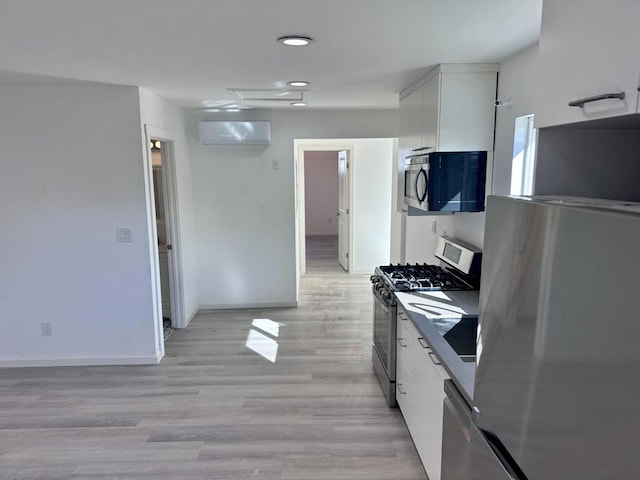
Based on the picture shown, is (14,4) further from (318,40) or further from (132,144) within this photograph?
(132,144)

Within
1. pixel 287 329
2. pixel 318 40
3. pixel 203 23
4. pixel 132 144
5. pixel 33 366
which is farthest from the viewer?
pixel 287 329

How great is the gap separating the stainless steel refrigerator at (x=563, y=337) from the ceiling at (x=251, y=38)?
102 cm

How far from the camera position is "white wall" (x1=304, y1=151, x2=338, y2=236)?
34.2 ft

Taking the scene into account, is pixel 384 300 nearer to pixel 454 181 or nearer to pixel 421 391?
pixel 421 391

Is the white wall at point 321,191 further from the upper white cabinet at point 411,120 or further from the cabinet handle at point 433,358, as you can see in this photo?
the cabinet handle at point 433,358

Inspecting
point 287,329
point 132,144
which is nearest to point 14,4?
point 132,144

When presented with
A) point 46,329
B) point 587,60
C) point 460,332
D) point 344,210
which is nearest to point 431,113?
point 460,332

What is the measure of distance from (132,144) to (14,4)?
5.88ft

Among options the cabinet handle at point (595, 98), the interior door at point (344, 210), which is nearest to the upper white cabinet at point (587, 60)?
the cabinet handle at point (595, 98)

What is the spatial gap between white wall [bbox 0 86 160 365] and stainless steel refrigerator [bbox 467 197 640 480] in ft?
10.0

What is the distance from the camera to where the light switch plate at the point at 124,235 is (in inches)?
135

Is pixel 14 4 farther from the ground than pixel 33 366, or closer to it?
farther from the ground

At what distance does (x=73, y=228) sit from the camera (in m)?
3.39

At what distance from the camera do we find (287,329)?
440cm
